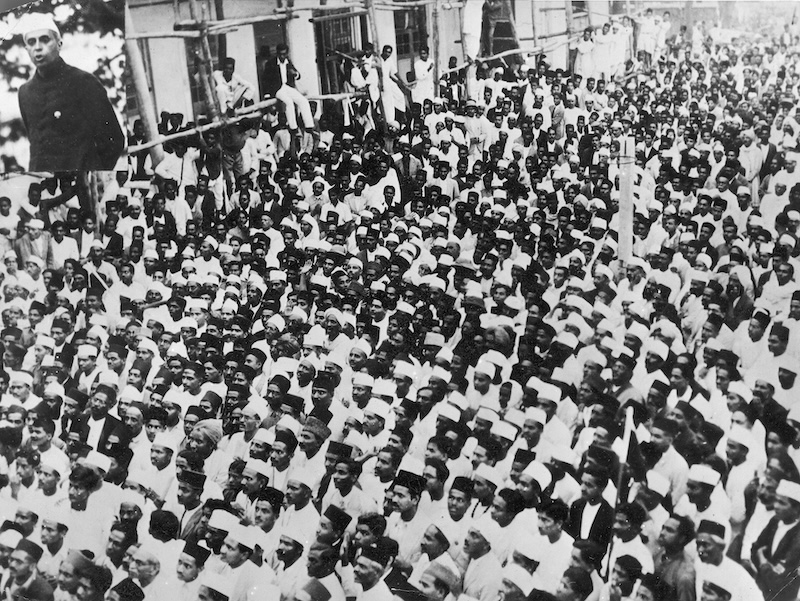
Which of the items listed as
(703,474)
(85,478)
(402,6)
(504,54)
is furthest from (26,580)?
(504,54)

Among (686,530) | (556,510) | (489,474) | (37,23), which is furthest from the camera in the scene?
(37,23)

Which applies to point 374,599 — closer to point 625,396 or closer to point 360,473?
point 360,473

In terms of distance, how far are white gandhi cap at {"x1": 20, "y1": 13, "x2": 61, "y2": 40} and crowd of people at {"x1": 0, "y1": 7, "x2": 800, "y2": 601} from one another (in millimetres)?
762

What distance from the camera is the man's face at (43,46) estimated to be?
4016mm

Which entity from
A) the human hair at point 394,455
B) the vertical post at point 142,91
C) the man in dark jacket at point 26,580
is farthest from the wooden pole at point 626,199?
the man in dark jacket at point 26,580

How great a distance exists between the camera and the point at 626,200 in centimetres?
370

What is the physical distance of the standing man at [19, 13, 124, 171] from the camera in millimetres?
4023

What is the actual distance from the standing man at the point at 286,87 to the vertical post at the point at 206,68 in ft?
0.87

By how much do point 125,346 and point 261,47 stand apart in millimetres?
1645

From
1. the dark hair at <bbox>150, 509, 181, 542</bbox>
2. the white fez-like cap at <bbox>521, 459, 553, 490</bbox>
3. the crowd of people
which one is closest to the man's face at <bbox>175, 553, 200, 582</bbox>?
the crowd of people

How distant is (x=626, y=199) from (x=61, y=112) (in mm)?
2817

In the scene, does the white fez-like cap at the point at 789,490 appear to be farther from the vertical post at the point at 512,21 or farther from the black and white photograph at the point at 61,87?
the black and white photograph at the point at 61,87

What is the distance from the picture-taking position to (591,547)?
3363mm

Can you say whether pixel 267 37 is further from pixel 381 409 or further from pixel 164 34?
pixel 381 409
